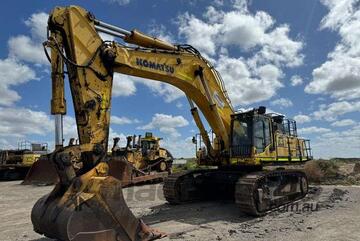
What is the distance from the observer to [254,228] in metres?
8.95

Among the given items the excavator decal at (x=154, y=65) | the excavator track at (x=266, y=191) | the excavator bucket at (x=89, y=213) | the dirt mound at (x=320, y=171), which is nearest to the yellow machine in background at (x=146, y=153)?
the dirt mound at (x=320, y=171)

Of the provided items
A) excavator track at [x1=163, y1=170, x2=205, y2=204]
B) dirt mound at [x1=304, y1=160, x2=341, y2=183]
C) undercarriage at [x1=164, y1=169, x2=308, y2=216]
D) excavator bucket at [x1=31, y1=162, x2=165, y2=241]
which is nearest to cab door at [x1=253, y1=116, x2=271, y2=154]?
undercarriage at [x1=164, y1=169, x2=308, y2=216]

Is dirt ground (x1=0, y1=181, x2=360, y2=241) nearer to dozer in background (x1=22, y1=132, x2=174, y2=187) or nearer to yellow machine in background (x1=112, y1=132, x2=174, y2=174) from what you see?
dozer in background (x1=22, y1=132, x2=174, y2=187)

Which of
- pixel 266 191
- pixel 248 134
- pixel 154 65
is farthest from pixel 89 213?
pixel 248 134

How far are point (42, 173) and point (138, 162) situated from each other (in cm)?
559

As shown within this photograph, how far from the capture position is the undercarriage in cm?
1029

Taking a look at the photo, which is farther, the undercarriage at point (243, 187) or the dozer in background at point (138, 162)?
the dozer in background at point (138, 162)

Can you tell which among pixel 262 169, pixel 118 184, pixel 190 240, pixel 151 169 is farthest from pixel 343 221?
pixel 151 169

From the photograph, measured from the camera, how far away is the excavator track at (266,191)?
33.3 ft

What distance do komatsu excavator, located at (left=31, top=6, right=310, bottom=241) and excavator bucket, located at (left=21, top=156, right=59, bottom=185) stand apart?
464 inches

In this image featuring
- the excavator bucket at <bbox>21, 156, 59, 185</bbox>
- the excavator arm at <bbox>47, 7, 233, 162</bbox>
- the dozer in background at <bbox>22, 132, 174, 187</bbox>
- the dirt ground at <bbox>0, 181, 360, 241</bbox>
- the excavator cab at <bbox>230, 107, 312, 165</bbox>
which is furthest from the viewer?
the excavator bucket at <bbox>21, 156, 59, 185</bbox>

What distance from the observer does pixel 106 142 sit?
7461mm

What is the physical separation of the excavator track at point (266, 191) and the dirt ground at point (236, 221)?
28cm

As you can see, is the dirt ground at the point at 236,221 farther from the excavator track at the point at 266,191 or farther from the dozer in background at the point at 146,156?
the dozer in background at the point at 146,156
